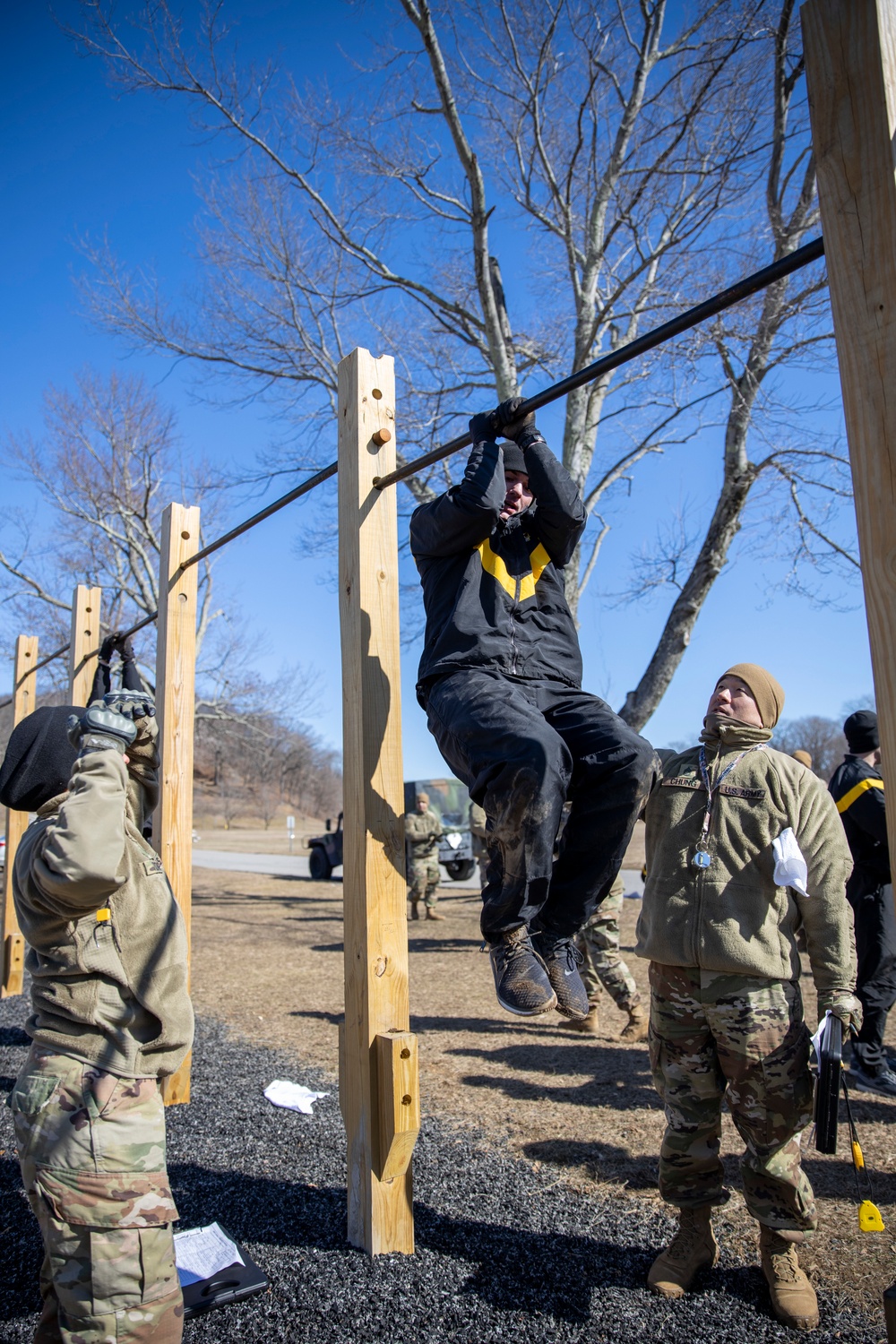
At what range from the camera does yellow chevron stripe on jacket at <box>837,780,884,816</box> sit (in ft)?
16.0

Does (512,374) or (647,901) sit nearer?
(647,901)

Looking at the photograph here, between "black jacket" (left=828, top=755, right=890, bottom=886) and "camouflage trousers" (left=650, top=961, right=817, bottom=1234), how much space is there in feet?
7.63

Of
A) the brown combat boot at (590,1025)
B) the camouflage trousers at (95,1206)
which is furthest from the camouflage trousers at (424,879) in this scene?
the camouflage trousers at (95,1206)

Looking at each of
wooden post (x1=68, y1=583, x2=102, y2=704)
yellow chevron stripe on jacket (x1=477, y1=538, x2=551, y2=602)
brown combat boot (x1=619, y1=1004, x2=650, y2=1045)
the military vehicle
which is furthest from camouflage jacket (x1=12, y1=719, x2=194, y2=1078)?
the military vehicle

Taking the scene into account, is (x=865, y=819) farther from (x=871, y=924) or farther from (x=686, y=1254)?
(x=686, y=1254)

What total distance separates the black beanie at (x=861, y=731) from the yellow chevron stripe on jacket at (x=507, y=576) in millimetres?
3115

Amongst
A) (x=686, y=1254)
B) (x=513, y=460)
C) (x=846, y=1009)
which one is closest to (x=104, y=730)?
(x=513, y=460)

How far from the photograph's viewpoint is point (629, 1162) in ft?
12.9

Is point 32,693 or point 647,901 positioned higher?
point 32,693

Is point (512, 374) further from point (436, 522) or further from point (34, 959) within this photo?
point (34, 959)

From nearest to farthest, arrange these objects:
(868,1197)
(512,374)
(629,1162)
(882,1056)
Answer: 1. (868,1197)
2. (629,1162)
3. (882,1056)
4. (512,374)

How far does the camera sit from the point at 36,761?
8.27ft

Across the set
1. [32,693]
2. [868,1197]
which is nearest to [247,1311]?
[868,1197]

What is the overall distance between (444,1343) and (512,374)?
400 inches
